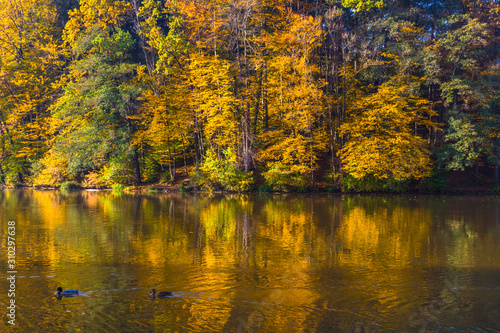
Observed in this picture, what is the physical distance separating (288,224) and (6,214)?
1323cm

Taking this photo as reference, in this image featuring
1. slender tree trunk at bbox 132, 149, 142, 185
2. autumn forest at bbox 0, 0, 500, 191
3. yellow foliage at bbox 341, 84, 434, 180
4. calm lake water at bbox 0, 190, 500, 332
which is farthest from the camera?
slender tree trunk at bbox 132, 149, 142, 185

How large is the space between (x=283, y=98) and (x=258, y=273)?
84.2ft

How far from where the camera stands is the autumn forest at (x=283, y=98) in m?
30.5

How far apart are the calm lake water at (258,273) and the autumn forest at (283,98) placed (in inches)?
514

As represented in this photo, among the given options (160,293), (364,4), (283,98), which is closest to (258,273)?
(160,293)

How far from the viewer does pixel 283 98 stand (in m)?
33.9

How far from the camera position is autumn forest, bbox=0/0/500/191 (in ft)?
100.0

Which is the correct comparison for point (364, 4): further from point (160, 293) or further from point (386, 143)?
point (160, 293)

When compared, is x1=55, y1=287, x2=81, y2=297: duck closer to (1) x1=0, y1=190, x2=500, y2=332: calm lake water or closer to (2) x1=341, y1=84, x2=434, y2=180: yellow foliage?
(1) x1=0, y1=190, x2=500, y2=332: calm lake water

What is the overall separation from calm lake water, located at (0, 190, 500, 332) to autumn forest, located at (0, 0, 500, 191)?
514 inches

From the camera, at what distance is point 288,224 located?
16.7m

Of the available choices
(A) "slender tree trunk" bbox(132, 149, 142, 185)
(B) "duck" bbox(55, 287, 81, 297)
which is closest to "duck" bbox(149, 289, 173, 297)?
(B) "duck" bbox(55, 287, 81, 297)

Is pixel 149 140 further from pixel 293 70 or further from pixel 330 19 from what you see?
pixel 330 19

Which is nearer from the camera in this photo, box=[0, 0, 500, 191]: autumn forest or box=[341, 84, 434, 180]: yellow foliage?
box=[341, 84, 434, 180]: yellow foliage
